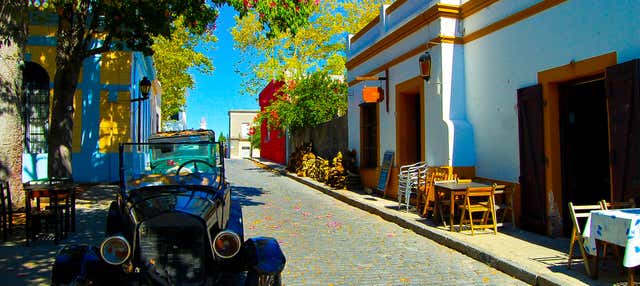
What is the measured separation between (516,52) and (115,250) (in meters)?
6.91

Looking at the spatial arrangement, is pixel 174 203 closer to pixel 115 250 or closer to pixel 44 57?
pixel 115 250

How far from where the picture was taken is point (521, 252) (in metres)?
6.09

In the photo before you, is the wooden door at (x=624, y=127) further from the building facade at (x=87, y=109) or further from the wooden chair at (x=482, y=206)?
the building facade at (x=87, y=109)

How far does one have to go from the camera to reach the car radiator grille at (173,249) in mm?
3979

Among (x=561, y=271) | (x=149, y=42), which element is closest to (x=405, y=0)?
(x=149, y=42)

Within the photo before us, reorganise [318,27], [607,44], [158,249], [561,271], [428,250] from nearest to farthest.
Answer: [158,249]
[561,271]
[607,44]
[428,250]
[318,27]

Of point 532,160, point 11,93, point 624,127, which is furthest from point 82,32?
point 624,127

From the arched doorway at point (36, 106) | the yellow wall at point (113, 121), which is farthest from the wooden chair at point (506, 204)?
the arched doorway at point (36, 106)

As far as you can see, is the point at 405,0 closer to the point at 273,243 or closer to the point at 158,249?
the point at 273,243

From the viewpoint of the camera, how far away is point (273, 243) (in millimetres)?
4477

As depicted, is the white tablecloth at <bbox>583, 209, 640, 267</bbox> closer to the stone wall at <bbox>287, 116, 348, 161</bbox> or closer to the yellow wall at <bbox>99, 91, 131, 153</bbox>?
the stone wall at <bbox>287, 116, 348, 161</bbox>

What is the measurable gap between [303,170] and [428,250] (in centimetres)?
1378

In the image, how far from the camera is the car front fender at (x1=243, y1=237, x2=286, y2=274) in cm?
399

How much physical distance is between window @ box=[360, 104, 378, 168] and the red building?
49.9ft
